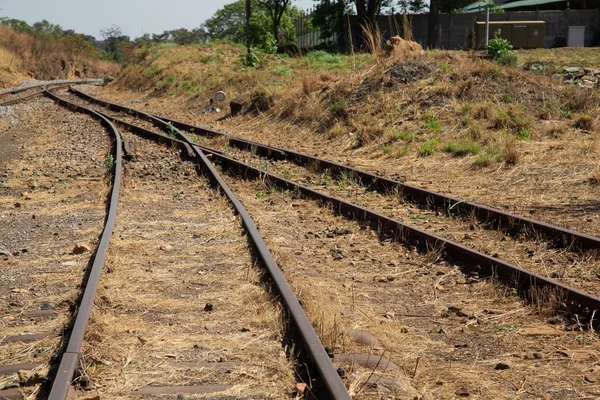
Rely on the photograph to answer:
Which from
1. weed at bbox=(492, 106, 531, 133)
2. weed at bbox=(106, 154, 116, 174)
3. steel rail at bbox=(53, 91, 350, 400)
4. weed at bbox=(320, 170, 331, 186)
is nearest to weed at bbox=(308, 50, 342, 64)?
weed at bbox=(492, 106, 531, 133)

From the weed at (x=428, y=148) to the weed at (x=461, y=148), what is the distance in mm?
259

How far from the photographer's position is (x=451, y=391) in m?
4.09

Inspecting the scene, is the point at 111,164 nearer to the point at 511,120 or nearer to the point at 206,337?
the point at 511,120

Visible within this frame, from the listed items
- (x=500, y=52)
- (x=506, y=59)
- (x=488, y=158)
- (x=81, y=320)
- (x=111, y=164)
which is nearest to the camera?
(x=81, y=320)

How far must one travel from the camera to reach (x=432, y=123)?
14648 millimetres

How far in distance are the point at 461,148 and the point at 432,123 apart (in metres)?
2.12

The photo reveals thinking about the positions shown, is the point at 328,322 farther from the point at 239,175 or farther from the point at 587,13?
the point at 587,13

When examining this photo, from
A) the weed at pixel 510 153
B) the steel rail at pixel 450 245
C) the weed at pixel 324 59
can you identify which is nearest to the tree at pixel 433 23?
the weed at pixel 324 59

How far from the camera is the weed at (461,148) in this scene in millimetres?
12492

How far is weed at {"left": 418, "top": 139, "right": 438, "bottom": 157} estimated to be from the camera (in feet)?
42.9

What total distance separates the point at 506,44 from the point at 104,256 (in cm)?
1476

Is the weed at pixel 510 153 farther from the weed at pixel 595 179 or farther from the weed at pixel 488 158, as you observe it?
the weed at pixel 595 179

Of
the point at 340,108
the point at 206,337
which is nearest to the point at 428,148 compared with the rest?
the point at 340,108

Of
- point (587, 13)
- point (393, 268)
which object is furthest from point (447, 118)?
point (587, 13)
